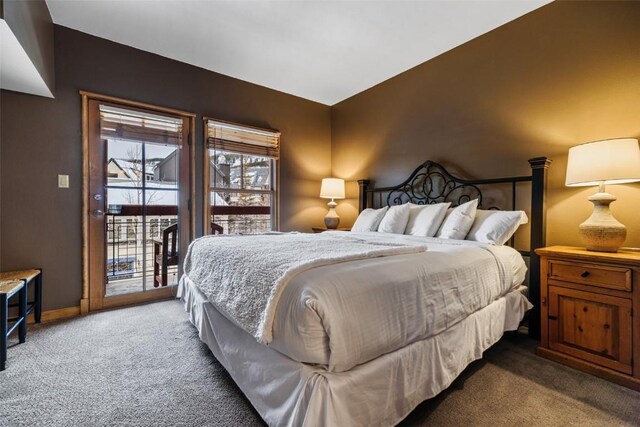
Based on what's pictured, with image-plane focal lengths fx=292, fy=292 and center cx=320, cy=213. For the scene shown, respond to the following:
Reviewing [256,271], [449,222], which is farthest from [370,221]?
[256,271]

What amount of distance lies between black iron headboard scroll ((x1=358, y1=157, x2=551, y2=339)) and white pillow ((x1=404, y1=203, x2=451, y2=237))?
13.8 inches

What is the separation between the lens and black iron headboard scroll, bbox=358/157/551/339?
87.9 inches

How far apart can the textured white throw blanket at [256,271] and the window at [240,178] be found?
1.63m

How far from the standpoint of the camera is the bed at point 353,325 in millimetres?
1057

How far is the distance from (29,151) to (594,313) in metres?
4.42

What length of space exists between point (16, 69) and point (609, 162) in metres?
3.97

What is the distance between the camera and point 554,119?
2354 mm

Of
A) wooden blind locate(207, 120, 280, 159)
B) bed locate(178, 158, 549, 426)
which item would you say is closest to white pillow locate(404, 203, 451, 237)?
bed locate(178, 158, 549, 426)

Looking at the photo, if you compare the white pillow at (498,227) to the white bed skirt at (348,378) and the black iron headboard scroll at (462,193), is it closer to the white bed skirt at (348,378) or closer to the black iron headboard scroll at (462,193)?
the black iron headboard scroll at (462,193)

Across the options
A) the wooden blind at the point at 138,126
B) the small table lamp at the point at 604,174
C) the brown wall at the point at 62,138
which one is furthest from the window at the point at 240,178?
the small table lamp at the point at 604,174

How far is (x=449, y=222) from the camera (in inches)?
97.8

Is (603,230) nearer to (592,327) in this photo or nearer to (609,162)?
(609,162)

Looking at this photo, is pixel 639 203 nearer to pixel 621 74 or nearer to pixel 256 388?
pixel 621 74

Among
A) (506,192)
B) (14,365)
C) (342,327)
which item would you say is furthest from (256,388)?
(506,192)
